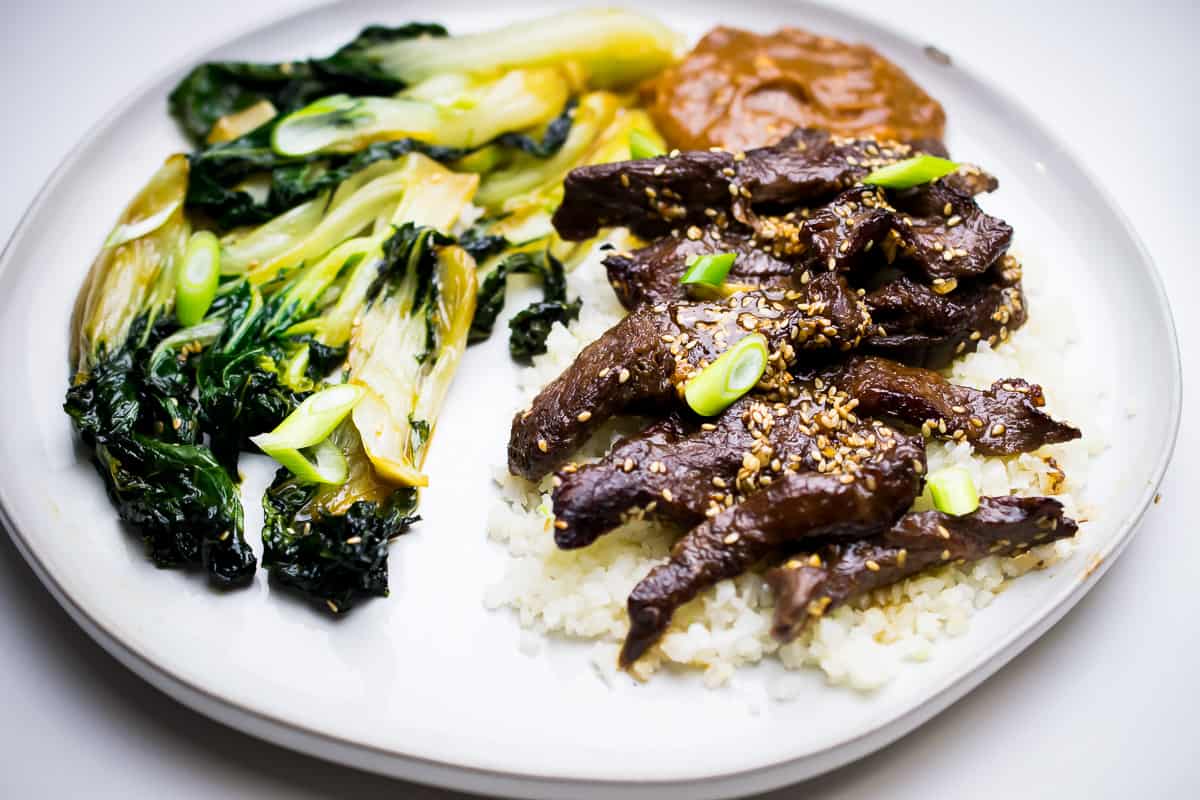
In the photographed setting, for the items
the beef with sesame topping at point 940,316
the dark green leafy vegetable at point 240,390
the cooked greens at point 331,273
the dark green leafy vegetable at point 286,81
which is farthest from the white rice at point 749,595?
the dark green leafy vegetable at point 286,81

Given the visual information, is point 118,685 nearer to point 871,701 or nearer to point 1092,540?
point 871,701

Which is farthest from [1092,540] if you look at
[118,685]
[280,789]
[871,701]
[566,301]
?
[118,685]

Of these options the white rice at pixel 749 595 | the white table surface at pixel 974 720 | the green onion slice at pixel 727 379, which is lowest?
the white table surface at pixel 974 720

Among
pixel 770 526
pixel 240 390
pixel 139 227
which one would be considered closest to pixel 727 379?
pixel 770 526

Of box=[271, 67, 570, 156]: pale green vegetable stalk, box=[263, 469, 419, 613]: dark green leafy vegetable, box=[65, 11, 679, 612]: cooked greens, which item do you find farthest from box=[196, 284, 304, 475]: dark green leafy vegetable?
box=[271, 67, 570, 156]: pale green vegetable stalk

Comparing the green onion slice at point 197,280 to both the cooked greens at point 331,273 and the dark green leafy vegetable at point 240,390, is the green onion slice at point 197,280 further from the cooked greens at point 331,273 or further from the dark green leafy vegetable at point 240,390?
the dark green leafy vegetable at point 240,390

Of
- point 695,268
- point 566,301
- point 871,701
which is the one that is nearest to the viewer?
point 871,701

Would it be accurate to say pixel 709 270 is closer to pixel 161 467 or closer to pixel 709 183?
pixel 709 183
